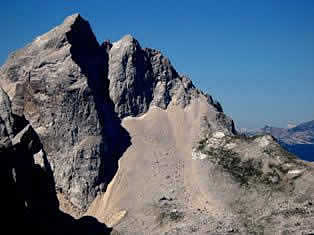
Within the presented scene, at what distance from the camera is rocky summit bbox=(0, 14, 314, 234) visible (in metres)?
134

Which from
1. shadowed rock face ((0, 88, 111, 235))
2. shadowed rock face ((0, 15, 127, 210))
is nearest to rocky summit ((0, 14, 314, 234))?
shadowed rock face ((0, 15, 127, 210))

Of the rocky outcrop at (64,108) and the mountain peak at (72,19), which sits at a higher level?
the mountain peak at (72,19)

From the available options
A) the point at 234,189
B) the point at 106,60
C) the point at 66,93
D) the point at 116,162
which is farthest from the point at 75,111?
the point at 234,189

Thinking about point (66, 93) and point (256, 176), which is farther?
point (66, 93)

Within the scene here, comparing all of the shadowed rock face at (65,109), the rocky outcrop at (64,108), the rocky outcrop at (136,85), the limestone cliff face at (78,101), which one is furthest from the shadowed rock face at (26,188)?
the rocky outcrop at (136,85)

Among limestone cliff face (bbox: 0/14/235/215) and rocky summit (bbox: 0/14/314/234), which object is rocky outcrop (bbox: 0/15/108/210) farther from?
rocky summit (bbox: 0/14/314/234)

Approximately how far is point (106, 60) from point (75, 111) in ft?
106

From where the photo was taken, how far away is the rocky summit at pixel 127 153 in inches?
5281

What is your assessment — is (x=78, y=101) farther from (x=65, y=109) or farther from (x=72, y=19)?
(x=72, y=19)

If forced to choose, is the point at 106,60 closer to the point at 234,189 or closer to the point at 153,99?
the point at 153,99

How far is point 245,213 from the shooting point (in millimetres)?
141500

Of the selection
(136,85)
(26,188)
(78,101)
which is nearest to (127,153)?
(78,101)

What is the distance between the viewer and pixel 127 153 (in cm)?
17538

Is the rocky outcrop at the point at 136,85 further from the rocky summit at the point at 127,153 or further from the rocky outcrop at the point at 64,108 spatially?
the rocky outcrop at the point at 64,108
